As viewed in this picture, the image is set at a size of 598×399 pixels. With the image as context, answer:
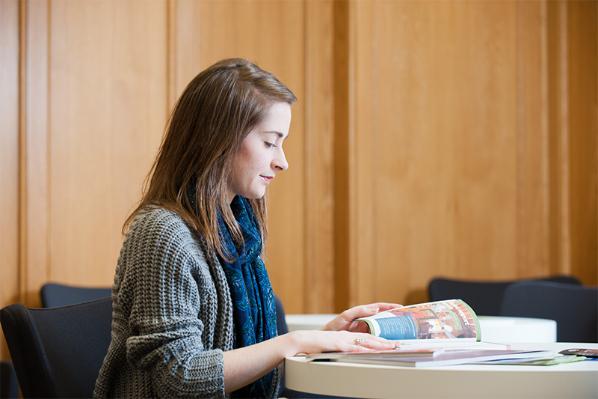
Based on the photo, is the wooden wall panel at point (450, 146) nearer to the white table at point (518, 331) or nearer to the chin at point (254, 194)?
the white table at point (518, 331)

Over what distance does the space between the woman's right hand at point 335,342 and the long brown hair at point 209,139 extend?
348 mm

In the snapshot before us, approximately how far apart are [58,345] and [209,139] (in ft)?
1.78

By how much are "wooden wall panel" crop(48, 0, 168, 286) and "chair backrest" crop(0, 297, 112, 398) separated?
1713mm

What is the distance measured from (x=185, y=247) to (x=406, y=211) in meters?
3.06

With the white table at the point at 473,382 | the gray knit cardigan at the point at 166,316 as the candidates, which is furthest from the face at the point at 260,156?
the white table at the point at 473,382

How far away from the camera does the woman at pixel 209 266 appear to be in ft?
5.63

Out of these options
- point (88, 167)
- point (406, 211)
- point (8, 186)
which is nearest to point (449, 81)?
point (406, 211)

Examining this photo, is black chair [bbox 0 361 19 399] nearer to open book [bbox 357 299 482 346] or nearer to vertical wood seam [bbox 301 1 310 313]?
vertical wood seam [bbox 301 1 310 313]

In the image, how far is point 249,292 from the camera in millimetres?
1979

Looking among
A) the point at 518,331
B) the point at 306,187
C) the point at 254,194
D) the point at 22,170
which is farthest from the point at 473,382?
the point at 306,187

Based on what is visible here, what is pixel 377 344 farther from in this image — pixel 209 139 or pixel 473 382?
pixel 209 139

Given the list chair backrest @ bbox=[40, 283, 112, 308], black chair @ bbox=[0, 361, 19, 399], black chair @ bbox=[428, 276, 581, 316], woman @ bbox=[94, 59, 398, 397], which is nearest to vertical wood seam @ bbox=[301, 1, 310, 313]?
black chair @ bbox=[428, 276, 581, 316]

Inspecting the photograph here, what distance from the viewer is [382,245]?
470 centimetres

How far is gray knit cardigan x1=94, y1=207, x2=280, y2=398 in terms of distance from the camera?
5.60 feet
